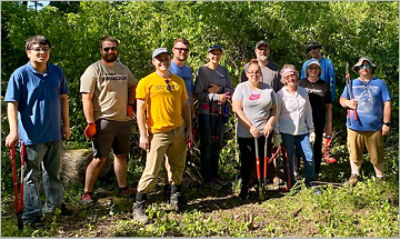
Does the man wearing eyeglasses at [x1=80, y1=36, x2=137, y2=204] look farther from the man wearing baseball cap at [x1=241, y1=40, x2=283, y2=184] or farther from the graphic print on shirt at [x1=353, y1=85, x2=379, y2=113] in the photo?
the graphic print on shirt at [x1=353, y1=85, x2=379, y2=113]

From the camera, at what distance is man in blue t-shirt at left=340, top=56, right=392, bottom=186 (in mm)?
5477

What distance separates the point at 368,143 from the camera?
5.61m

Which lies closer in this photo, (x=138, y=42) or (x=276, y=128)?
(x=276, y=128)

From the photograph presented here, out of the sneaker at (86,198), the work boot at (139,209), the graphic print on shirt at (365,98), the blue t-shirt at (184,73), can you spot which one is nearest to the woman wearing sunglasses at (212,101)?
the blue t-shirt at (184,73)

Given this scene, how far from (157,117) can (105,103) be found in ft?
2.58

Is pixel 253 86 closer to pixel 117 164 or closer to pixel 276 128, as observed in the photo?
pixel 276 128

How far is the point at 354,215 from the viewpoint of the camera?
4.68m

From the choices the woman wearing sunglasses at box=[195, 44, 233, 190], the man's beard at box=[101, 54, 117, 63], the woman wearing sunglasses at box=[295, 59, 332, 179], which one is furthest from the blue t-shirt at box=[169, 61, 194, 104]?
the woman wearing sunglasses at box=[295, 59, 332, 179]

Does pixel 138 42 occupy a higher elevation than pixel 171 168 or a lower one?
higher

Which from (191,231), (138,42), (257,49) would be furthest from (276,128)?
(138,42)

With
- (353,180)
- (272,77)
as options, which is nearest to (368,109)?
(353,180)

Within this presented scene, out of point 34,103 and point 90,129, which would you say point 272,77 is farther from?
point 34,103

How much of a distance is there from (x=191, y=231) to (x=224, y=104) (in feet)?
6.25

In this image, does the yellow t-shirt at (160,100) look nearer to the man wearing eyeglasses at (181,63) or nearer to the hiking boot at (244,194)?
the man wearing eyeglasses at (181,63)
